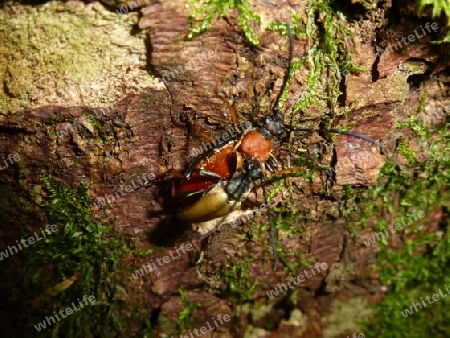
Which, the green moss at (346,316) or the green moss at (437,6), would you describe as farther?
the green moss at (346,316)

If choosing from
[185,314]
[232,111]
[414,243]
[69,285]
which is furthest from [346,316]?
[69,285]

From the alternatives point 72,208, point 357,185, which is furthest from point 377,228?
point 72,208

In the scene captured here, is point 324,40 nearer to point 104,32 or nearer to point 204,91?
point 204,91

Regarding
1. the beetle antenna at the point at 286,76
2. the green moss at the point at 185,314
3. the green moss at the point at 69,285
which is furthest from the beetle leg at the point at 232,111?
the green moss at the point at 185,314

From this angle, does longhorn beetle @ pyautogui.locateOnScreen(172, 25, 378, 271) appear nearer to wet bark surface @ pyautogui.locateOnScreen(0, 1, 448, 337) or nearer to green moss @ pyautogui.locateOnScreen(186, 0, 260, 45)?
wet bark surface @ pyautogui.locateOnScreen(0, 1, 448, 337)

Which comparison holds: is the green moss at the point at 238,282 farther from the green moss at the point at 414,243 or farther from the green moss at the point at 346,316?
the green moss at the point at 414,243

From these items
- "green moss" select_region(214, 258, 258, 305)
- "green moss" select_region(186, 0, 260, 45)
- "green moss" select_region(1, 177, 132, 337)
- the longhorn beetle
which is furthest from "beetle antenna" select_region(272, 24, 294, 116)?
"green moss" select_region(1, 177, 132, 337)

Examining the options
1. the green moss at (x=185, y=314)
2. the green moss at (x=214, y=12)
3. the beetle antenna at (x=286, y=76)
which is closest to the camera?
the green moss at (x=214, y=12)

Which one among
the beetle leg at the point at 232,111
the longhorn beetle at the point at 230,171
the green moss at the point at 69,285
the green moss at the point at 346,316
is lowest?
the green moss at the point at 346,316
